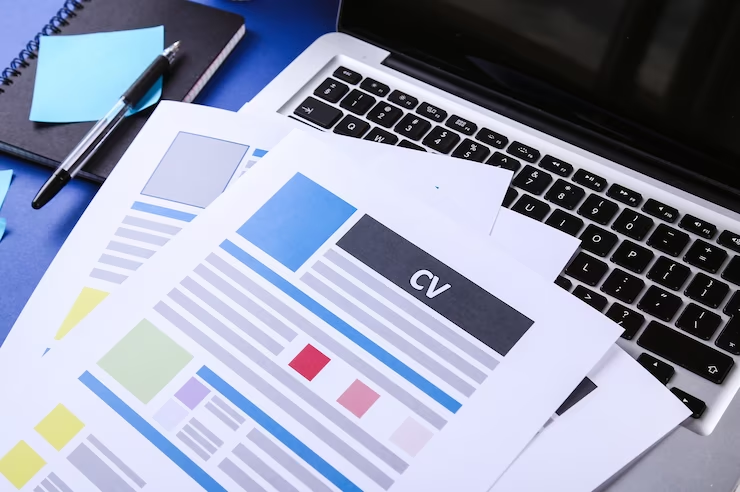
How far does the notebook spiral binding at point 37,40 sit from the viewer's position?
693 mm

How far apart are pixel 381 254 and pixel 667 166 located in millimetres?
257

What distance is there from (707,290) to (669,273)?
3cm

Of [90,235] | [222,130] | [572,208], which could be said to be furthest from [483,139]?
[90,235]

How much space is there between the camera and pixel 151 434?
0.44 metres

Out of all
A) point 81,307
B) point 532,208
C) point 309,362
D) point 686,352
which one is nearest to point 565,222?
point 532,208

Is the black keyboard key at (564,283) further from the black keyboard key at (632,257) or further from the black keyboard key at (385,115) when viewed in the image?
the black keyboard key at (385,115)

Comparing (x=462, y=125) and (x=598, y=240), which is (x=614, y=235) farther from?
(x=462, y=125)

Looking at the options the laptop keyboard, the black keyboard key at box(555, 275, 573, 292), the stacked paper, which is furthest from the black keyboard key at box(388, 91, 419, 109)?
the black keyboard key at box(555, 275, 573, 292)

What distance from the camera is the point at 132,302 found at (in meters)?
0.49

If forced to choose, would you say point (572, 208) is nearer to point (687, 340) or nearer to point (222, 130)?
point (687, 340)

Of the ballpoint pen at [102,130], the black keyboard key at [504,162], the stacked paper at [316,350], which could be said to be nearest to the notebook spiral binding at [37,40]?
the ballpoint pen at [102,130]

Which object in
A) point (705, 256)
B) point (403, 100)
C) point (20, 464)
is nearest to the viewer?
point (20, 464)

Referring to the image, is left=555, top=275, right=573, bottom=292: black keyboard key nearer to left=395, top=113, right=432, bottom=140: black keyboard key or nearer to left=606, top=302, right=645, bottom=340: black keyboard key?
left=606, top=302, right=645, bottom=340: black keyboard key

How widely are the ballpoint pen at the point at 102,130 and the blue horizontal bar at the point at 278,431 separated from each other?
0.24 meters
